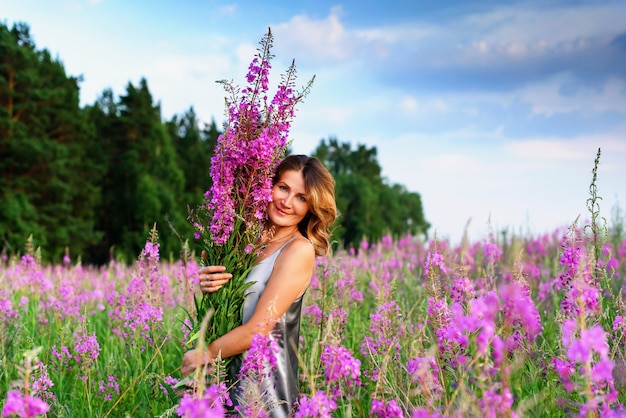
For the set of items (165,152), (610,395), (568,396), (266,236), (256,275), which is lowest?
(568,396)

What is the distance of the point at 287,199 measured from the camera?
3.99 meters

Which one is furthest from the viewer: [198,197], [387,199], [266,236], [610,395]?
[387,199]

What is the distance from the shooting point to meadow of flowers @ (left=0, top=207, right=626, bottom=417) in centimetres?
198

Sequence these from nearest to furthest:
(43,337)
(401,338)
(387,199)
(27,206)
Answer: (401,338), (43,337), (27,206), (387,199)

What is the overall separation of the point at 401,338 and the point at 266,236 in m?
1.55

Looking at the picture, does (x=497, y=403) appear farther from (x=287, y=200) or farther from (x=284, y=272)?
(x=287, y=200)

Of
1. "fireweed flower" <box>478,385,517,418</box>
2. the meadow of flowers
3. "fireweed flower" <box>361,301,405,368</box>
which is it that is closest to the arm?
the meadow of flowers

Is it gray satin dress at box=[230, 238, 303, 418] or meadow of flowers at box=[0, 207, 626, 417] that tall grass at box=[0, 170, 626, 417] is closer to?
meadow of flowers at box=[0, 207, 626, 417]

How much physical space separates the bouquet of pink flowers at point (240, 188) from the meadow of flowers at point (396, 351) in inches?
11.3

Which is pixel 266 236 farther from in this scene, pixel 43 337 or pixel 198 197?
pixel 198 197

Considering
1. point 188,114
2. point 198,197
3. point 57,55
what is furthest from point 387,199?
point 57,55

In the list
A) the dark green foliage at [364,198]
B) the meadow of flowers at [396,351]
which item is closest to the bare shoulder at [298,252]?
the meadow of flowers at [396,351]

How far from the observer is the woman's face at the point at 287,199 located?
13.1 ft

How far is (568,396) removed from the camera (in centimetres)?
334
